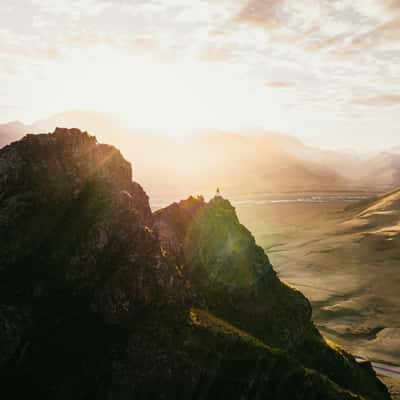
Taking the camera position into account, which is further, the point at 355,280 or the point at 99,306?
the point at 355,280

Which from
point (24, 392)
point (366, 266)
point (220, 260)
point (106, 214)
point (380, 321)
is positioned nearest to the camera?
point (24, 392)

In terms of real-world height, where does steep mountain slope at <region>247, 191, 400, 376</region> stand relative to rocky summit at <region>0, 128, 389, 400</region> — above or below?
below

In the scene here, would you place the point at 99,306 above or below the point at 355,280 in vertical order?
above

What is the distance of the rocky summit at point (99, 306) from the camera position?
30828 mm

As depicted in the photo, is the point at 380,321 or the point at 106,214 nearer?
the point at 106,214

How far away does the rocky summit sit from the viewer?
101 feet

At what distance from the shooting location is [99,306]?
106 ft

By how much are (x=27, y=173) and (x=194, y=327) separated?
18.7m

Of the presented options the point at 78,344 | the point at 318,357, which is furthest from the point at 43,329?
the point at 318,357

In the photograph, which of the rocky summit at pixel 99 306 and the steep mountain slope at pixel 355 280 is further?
the steep mountain slope at pixel 355 280

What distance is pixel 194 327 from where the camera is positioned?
34.2 m

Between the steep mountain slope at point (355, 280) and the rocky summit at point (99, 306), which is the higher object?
the rocky summit at point (99, 306)

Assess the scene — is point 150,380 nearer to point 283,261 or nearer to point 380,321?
point 380,321

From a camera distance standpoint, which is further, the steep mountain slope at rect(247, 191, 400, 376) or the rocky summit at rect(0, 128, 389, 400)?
the steep mountain slope at rect(247, 191, 400, 376)
